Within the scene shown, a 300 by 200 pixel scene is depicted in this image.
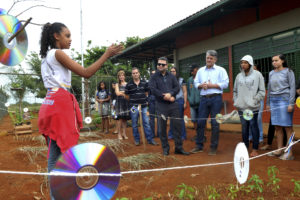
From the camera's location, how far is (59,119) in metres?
1.60

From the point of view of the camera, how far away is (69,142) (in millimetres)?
1615

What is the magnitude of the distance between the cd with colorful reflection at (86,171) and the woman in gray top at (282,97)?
10.7 ft

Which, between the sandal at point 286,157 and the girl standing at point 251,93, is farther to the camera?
the girl standing at point 251,93

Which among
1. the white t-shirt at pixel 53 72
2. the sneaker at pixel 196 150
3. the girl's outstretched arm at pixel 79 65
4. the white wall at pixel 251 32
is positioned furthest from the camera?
the white wall at pixel 251 32

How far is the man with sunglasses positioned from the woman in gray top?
1534 mm

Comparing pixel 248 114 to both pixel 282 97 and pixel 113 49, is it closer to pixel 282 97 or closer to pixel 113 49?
pixel 282 97

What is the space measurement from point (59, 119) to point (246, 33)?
6978 mm

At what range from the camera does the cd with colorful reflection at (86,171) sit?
1155 millimetres

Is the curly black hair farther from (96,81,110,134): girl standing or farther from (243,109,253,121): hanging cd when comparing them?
(96,81,110,134): girl standing

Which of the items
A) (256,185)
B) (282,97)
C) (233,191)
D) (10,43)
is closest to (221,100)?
(282,97)

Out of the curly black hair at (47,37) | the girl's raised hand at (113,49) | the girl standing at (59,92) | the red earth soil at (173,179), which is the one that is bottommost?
the red earth soil at (173,179)

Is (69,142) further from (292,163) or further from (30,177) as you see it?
(292,163)

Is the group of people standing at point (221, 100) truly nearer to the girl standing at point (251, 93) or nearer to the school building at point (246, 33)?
the girl standing at point (251, 93)

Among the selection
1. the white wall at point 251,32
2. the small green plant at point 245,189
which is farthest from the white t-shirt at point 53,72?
the white wall at point 251,32
